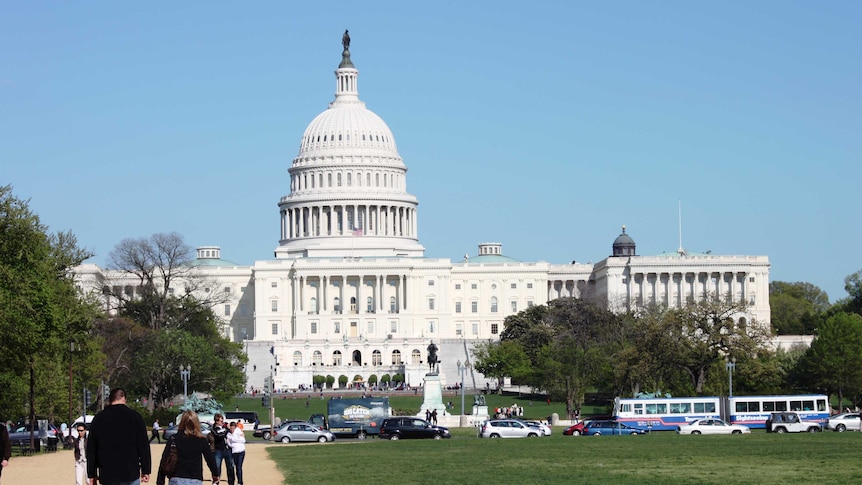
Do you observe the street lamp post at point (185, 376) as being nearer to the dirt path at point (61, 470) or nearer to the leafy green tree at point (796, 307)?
the dirt path at point (61, 470)

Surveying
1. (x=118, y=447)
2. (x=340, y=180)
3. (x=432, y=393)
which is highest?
(x=340, y=180)

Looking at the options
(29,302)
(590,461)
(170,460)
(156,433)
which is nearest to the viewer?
(170,460)

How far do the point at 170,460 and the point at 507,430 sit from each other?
4089 centimetres

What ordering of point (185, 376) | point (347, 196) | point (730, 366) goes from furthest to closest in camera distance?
point (347, 196), point (185, 376), point (730, 366)

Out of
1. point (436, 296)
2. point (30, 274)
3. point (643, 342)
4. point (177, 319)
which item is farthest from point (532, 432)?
point (436, 296)

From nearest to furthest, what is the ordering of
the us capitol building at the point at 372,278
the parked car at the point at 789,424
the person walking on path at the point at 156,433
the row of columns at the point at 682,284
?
the parked car at the point at 789,424 → the person walking on path at the point at 156,433 → the us capitol building at the point at 372,278 → the row of columns at the point at 682,284

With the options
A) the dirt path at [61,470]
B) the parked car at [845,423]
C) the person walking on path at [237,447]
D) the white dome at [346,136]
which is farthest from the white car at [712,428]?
the white dome at [346,136]

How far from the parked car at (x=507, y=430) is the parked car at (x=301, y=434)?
6.25m

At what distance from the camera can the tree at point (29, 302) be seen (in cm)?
4797

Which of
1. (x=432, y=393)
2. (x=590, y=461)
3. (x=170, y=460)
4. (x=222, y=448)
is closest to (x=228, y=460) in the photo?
(x=222, y=448)

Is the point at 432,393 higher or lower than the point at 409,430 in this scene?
higher

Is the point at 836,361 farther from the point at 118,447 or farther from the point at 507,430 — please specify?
the point at 118,447

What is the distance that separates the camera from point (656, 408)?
7400 centimetres

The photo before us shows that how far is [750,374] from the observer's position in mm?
87812
